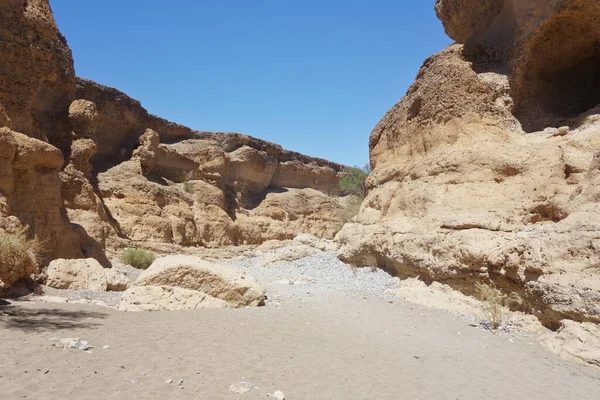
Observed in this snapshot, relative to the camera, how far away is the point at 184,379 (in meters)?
3.51

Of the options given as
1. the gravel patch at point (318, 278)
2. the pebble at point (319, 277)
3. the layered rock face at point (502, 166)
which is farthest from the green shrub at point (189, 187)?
the layered rock face at point (502, 166)

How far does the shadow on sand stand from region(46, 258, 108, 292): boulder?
2180mm

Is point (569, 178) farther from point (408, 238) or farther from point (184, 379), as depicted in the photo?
point (184, 379)

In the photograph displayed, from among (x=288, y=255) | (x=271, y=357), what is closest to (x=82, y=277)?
(x=271, y=357)

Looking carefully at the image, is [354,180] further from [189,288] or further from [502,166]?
[189,288]

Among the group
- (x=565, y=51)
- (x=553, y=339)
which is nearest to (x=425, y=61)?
(x=565, y=51)

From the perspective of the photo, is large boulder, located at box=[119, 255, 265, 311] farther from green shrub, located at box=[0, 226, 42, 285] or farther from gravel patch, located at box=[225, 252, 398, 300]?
green shrub, located at box=[0, 226, 42, 285]

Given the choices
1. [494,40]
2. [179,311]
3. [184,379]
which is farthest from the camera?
[494,40]

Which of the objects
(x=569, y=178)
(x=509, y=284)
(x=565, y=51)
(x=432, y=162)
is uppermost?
(x=565, y=51)

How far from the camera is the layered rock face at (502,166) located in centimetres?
602

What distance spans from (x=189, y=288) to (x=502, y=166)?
21.1 feet

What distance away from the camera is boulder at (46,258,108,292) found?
26.7 ft

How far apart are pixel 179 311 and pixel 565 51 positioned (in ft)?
32.1

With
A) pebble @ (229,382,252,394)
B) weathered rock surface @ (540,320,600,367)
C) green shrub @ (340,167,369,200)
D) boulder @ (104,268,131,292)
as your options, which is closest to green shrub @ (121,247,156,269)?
boulder @ (104,268,131,292)
